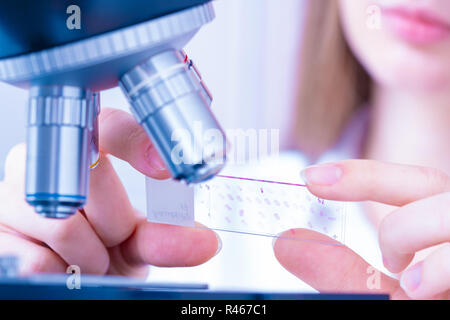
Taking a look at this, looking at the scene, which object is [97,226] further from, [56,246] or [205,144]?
[205,144]

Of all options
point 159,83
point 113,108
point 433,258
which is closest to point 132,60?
point 159,83

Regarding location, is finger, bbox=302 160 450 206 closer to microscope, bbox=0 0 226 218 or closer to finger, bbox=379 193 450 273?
finger, bbox=379 193 450 273

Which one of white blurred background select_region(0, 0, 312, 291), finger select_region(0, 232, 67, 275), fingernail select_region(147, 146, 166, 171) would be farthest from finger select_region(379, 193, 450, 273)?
finger select_region(0, 232, 67, 275)

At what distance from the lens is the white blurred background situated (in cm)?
50

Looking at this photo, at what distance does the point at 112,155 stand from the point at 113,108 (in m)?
0.05

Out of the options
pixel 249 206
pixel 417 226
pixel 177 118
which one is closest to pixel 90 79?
pixel 177 118

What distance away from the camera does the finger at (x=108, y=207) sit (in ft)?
1.81

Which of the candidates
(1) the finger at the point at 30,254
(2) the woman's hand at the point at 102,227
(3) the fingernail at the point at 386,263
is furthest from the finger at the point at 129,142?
(3) the fingernail at the point at 386,263

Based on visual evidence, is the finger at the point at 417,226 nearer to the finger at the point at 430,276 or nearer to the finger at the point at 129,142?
the finger at the point at 430,276

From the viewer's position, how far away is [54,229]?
Answer: 0.55m

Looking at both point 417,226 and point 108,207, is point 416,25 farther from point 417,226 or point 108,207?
point 108,207
